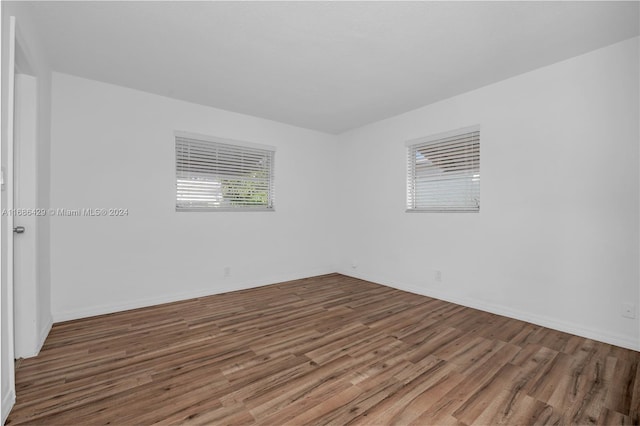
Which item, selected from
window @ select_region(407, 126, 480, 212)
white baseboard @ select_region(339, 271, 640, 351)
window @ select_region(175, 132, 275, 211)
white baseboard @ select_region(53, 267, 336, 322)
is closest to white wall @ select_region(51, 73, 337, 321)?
white baseboard @ select_region(53, 267, 336, 322)

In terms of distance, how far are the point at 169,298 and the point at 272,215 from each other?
6.12ft

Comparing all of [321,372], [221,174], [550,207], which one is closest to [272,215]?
[221,174]

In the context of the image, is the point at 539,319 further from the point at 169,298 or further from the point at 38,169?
the point at 38,169

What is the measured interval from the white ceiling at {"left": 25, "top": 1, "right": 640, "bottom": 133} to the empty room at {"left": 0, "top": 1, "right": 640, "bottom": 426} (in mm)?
23

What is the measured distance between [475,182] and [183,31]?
3.46 m

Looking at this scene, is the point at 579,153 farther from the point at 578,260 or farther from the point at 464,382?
the point at 464,382

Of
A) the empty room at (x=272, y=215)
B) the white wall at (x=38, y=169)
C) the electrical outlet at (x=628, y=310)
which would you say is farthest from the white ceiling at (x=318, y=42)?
the electrical outlet at (x=628, y=310)

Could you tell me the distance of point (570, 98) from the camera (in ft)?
9.21

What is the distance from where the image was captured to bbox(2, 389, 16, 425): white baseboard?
1.61 metres

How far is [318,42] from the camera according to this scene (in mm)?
2520

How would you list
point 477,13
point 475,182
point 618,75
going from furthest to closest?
point 475,182 < point 618,75 < point 477,13

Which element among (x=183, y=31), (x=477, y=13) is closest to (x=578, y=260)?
(x=477, y=13)

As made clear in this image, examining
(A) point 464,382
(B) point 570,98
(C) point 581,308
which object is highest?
(B) point 570,98

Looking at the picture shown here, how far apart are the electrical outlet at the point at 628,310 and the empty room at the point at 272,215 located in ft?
0.06
